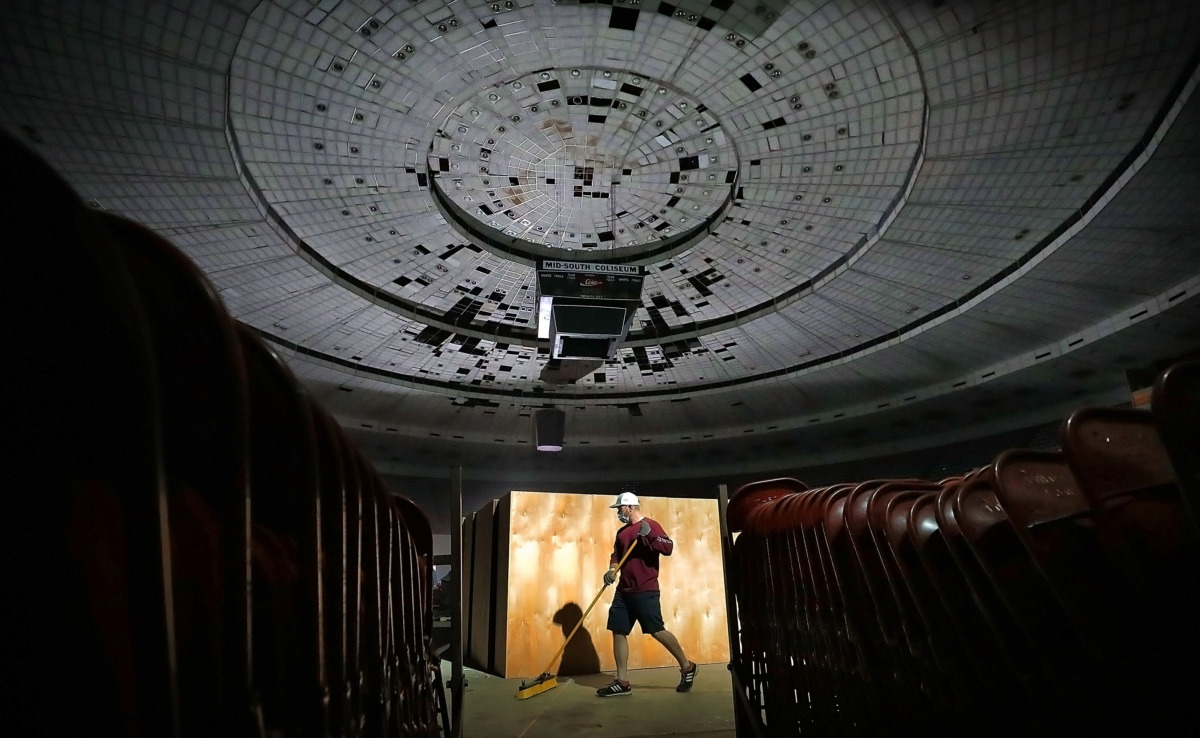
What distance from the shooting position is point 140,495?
2.01 feet

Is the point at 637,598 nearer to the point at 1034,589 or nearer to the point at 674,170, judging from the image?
the point at 1034,589

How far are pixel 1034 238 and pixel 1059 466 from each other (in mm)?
10181

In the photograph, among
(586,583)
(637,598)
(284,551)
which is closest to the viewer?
(284,551)

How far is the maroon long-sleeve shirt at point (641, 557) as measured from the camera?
5348 mm

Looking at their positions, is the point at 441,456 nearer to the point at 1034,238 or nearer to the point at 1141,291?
the point at 1034,238

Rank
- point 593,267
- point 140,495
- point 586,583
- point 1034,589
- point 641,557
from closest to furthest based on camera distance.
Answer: point 140,495, point 1034,589, point 641,557, point 586,583, point 593,267

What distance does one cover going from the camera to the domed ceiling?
6.23 m

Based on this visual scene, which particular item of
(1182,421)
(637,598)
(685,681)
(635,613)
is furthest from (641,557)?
(1182,421)

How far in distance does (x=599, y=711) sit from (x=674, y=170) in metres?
7.25

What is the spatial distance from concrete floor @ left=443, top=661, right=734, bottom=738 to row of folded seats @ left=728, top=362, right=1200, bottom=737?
1.76 m

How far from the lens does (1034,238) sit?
9.59 m

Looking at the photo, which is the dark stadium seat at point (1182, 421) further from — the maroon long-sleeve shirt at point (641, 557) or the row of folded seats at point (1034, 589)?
the maroon long-sleeve shirt at point (641, 557)

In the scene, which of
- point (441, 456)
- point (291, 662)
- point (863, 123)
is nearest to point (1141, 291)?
point (863, 123)

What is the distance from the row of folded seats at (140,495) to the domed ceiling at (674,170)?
6632 mm
